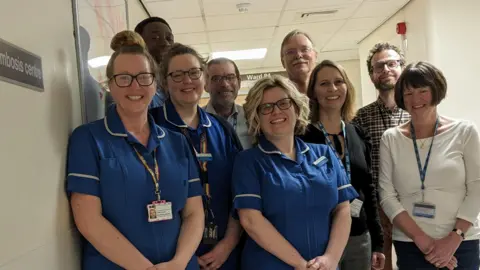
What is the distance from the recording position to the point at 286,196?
5.74 feet

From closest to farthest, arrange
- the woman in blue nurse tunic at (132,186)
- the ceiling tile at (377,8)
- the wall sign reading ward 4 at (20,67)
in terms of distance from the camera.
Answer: the wall sign reading ward 4 at (20,67)
the woman in blue nurse tunic at (132,186)
the ceiling tile at (377,8)

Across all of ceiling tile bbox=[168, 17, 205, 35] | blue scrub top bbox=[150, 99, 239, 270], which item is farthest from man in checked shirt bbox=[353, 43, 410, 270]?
ceiling tile bbox=[168, 17, 205, 35]

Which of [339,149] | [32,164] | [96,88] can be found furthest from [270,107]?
[32,164]

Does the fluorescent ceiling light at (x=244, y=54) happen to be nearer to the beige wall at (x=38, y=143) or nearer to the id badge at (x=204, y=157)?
the id badge at (x=204, y=157)

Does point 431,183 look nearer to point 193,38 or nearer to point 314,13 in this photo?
point 314,13

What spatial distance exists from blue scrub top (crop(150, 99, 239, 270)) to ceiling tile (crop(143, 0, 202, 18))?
2.76 m

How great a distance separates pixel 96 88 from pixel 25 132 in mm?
702

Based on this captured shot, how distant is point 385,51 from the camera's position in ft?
9.54

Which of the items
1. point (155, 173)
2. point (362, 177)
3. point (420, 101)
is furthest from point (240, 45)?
point (155, 173)

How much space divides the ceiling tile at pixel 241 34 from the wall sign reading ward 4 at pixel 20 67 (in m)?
4.64

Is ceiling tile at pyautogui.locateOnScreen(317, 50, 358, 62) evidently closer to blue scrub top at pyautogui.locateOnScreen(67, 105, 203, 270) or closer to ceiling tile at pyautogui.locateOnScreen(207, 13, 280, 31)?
ceiling tile at pyautogui.locateOnScreen(207, 13, 280, 31)

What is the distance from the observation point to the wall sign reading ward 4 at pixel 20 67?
1.13 m

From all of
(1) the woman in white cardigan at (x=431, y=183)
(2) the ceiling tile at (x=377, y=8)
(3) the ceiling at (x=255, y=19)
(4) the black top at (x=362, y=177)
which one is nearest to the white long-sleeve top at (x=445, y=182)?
(1) the woman in white cardigan at (x=431, y=183)

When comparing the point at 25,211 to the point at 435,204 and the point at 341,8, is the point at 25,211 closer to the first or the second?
the point at 435,204
